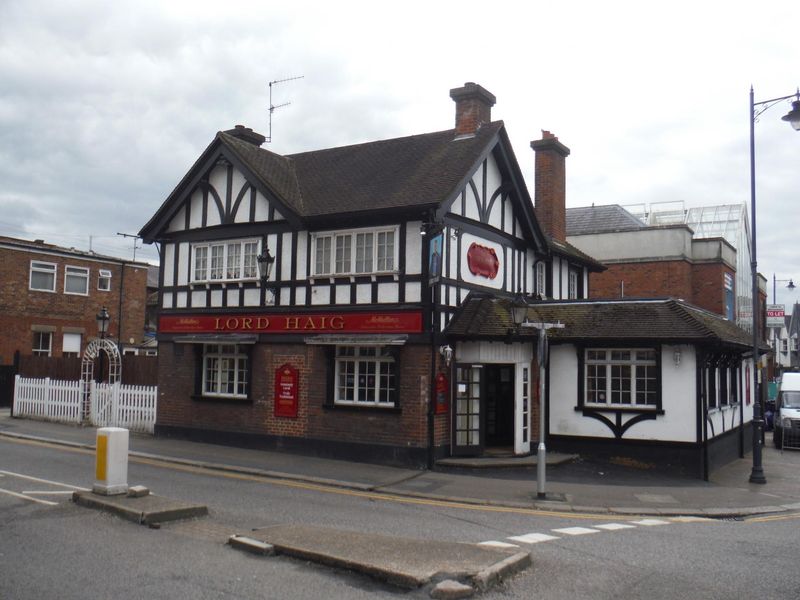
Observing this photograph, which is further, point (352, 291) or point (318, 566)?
point (352, 291)

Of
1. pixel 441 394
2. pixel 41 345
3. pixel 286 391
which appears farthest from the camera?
pixel 41 345

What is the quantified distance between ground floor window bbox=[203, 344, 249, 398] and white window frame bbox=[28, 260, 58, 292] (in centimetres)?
1790

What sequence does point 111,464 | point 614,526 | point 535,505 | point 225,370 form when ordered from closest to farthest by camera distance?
point 111,464 → point 614,526 → point 535,505 → point 225,370

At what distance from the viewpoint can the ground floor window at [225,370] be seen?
19.4m

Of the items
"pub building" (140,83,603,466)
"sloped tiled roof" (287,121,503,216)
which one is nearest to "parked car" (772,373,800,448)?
"pub building" (140,83,603,466)

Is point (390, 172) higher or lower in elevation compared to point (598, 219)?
lower

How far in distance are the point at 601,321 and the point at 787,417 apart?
10979mm

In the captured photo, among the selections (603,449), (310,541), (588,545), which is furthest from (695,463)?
(310,541)

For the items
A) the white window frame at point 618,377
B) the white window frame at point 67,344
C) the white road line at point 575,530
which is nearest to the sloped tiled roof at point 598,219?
the white window frame at point 618,377

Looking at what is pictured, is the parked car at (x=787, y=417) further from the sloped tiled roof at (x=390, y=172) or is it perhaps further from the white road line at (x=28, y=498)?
the white road line at (x=28, y=498)

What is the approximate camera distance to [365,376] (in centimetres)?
1744

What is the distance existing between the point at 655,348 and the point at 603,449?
9.08 feet

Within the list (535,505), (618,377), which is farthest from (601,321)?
(535,505)

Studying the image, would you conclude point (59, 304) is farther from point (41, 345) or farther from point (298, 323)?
point (298, 323)
